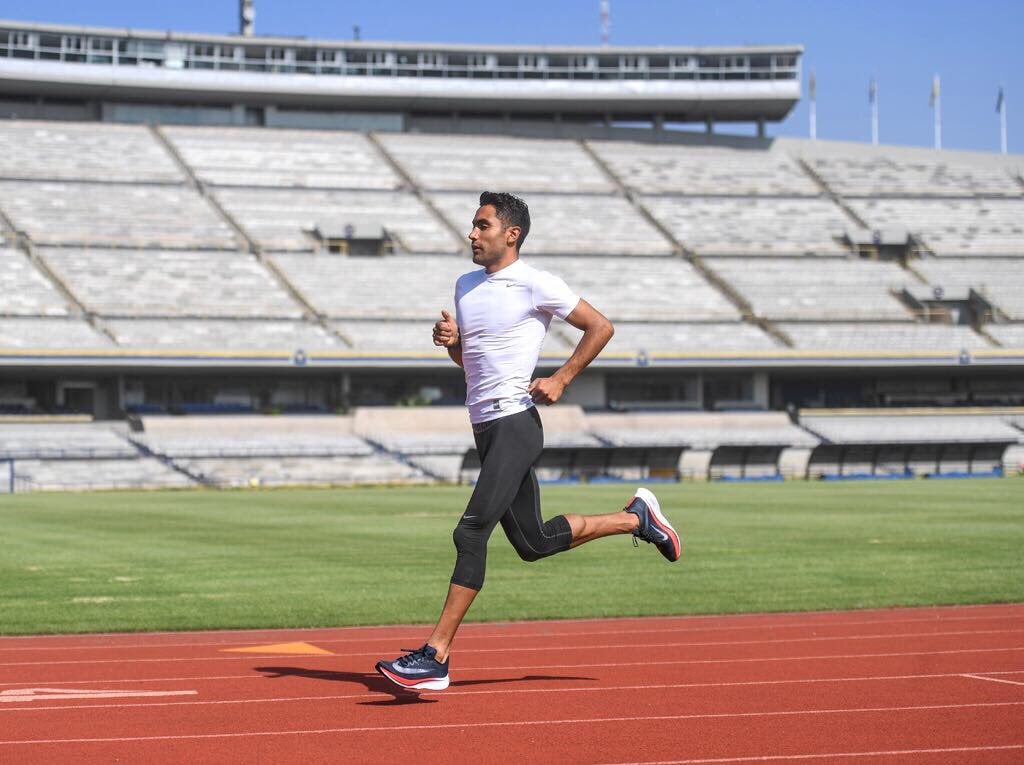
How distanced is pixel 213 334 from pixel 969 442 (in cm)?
3105

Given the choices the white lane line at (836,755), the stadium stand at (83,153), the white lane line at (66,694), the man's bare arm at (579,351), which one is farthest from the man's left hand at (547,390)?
the stadium stand at (83,153)

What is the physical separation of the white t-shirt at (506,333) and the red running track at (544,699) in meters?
1.61

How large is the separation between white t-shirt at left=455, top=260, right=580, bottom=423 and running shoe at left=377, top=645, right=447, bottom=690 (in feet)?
4.31

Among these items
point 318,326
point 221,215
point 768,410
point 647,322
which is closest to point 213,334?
point 318,326

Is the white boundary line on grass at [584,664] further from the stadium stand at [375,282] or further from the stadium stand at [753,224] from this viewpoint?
the stadium stand at [753,224]

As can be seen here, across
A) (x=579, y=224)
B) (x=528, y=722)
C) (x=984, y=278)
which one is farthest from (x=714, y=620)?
(x=984, y=278)

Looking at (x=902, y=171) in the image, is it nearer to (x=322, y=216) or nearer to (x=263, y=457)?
(x=322, y=216)

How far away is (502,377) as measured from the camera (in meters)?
7.72

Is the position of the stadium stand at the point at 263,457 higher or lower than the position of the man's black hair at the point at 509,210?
lower

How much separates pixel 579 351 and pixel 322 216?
64.0 m

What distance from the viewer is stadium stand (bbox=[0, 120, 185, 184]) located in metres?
69.9

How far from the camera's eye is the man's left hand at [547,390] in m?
7.27

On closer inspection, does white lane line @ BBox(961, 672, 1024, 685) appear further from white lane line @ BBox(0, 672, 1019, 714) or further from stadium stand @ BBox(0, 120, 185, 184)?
stadium stand @ BBox(0, 120, 185, 184)

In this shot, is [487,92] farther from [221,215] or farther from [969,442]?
[969,442]
